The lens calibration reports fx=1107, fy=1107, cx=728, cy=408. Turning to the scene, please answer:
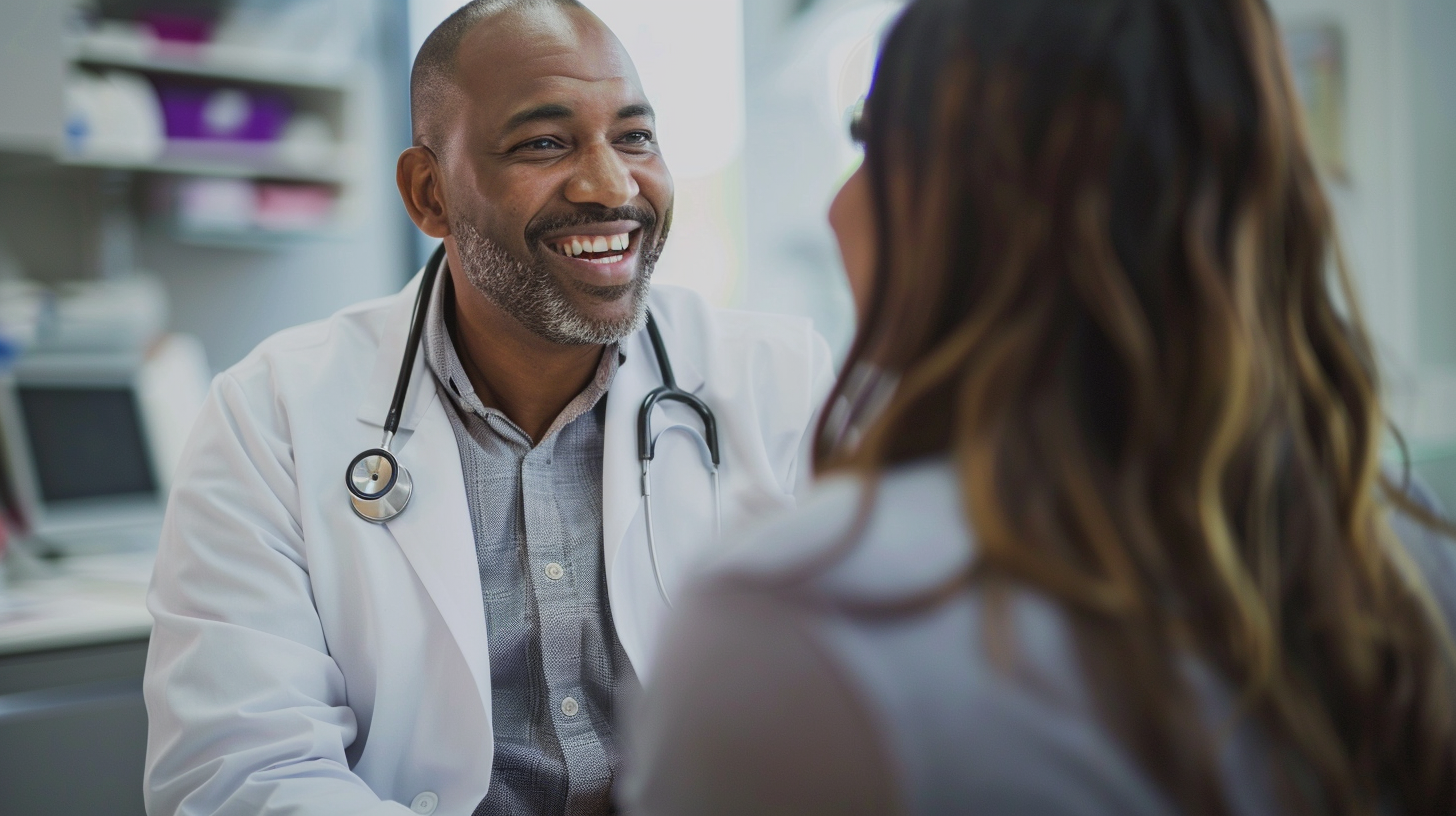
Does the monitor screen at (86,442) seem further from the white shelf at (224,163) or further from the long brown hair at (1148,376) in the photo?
the long brown hair at (1148,376)

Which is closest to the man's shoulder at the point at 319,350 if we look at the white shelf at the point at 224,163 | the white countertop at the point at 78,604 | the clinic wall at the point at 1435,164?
the white countertop at the point at 78,604

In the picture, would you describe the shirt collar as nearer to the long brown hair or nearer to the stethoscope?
the stethoscope

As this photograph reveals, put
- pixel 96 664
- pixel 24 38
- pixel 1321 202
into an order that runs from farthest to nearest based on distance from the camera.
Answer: pixel 24 38 → pixel 96 664 → pixel 1321 202

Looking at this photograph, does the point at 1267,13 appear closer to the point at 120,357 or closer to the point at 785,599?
the point at 785,599

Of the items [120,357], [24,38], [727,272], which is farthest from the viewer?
[727,272]

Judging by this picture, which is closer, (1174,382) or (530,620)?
(1174,382)

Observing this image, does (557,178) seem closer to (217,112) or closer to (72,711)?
(72,711)

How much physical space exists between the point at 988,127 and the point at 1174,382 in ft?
0.49

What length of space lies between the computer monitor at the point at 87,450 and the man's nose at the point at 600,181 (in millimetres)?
1321

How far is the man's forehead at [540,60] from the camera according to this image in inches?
54.2

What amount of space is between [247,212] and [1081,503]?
276 cm

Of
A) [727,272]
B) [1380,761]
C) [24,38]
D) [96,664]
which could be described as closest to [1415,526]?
[1380,761]

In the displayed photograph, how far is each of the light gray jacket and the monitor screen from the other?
2088mm

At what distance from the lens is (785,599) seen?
467mm
